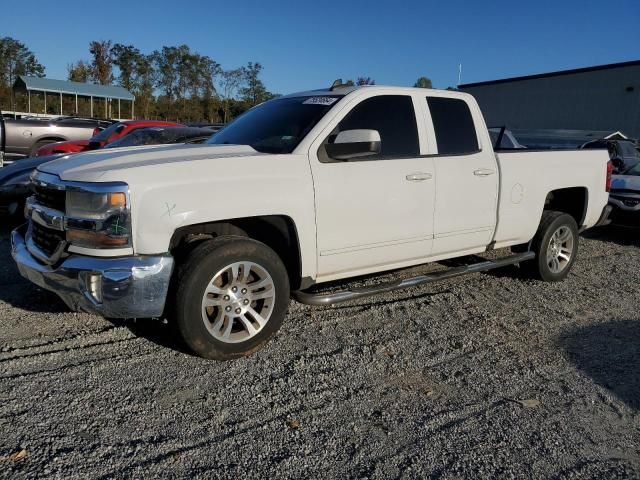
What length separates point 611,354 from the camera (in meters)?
4.24

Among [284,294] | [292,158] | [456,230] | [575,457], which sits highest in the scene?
[292,158]

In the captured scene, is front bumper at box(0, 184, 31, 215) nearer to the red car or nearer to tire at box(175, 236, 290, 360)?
the red car

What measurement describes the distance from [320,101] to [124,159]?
5.37 feet

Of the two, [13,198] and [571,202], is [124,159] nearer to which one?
[13,198]

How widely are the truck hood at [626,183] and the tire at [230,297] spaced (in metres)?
7.54

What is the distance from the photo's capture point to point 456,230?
4.94 m

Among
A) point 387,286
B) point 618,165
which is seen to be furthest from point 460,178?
point 618,165

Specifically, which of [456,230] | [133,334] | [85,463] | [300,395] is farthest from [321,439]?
[456,230]

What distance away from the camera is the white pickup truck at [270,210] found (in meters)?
3.39

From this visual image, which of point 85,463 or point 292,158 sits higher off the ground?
A: point 292,158

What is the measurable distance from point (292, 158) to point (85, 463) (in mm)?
2297

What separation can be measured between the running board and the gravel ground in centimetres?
33

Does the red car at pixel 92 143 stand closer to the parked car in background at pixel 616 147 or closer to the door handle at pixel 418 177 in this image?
the door handle at pixel 418 177

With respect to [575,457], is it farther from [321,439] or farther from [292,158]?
[292,158]
